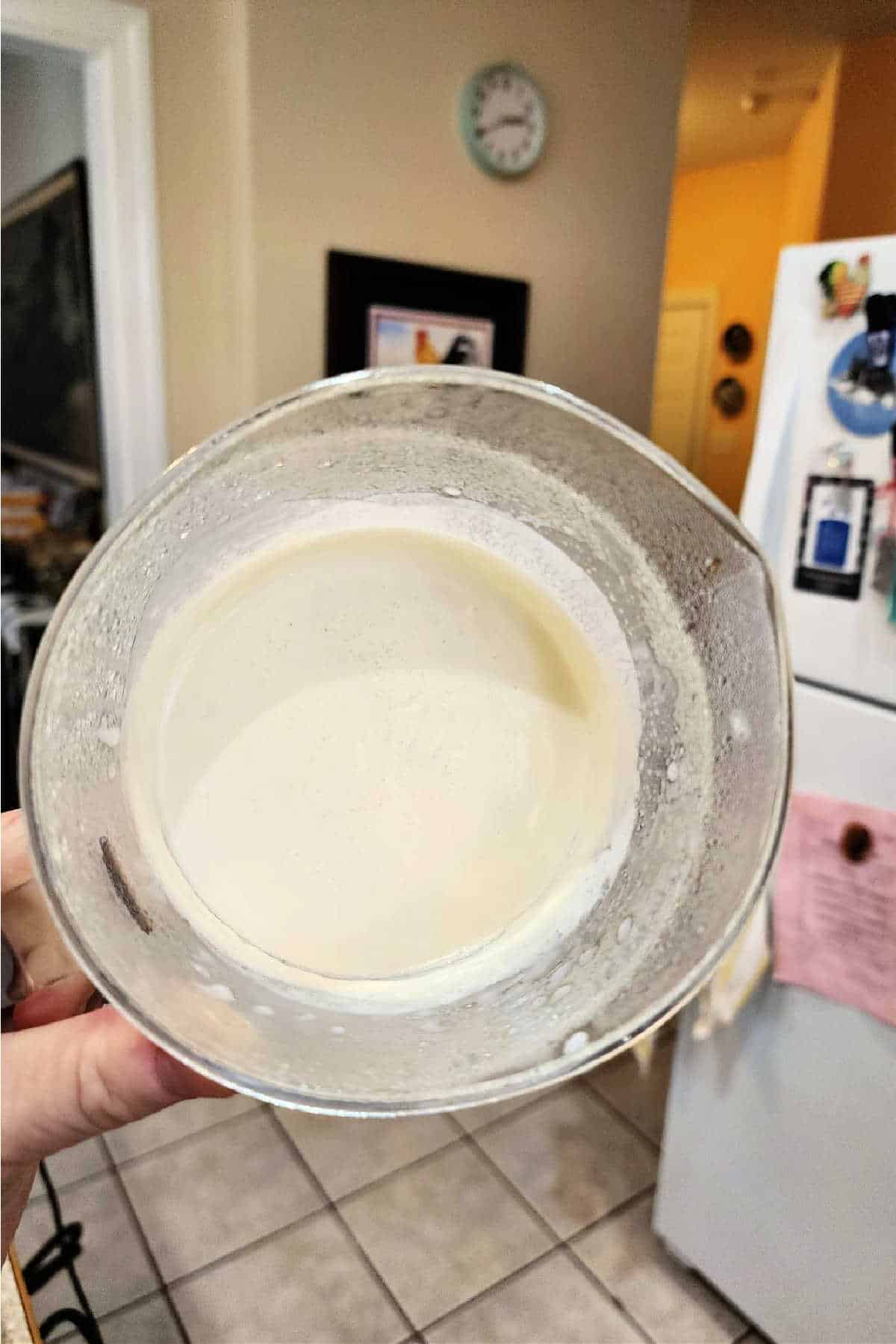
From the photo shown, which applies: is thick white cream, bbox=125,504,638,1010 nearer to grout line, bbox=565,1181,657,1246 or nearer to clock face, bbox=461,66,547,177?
grout line, bbox=565,1181,657,1246

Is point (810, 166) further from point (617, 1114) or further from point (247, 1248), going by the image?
point (247, 1248)

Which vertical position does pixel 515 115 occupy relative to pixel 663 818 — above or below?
above

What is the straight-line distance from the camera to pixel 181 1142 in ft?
5.08

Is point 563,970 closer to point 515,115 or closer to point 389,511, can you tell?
point 389,511

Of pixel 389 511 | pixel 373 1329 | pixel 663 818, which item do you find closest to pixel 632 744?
pixel 663 818

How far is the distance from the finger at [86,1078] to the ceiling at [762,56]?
2.27 meters

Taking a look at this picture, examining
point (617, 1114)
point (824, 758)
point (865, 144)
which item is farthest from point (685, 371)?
point (824, 758)

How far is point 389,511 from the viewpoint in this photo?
0.43 meters

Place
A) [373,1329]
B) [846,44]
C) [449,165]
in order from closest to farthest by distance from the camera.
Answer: [373,1329]
[449,165]
[846,44]

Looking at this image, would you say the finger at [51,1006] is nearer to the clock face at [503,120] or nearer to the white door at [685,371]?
the clock face at [503,120]

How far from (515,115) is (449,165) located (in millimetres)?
155

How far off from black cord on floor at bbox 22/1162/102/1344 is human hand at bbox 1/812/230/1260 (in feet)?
3.07

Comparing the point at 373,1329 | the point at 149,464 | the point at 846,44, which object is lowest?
the point at 373,1329


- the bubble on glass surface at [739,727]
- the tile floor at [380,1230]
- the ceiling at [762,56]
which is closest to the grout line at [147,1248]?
the tile floor at [380,1230]
